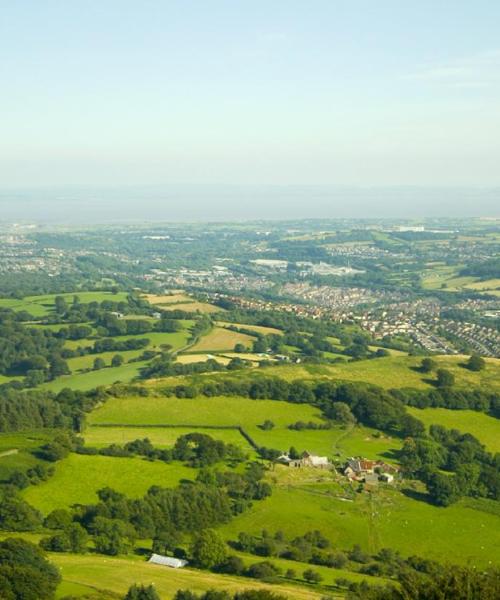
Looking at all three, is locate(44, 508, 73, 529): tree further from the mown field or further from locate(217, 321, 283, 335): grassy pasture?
the mown field

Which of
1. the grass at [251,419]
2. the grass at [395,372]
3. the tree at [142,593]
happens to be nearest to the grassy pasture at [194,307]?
the grass at [395,372]

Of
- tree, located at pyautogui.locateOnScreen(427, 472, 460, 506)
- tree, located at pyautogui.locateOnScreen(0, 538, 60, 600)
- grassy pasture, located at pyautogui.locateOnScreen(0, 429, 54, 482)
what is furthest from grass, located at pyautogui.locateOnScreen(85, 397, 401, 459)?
tree, located at pyautogui.locateOnScreen(0, 538, 60, 600)

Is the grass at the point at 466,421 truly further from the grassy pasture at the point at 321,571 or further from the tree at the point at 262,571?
the tree at the point at 262,571

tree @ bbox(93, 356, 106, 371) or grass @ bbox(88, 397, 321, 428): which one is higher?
grass @ bbox(88, 397, 321, 428)

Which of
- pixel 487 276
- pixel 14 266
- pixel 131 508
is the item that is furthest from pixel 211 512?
pixel 14 266

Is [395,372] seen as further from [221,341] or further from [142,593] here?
[142,593]

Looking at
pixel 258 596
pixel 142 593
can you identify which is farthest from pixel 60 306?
pixel 258 596

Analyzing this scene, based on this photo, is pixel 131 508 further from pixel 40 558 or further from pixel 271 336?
pixel 271 336
